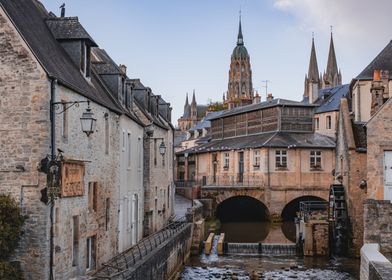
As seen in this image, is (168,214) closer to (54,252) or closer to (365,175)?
(365,175)

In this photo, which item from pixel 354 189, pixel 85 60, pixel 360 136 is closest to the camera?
pixel 85 60

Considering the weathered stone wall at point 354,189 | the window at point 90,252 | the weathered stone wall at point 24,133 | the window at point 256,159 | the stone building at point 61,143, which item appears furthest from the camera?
the window at point 256,159

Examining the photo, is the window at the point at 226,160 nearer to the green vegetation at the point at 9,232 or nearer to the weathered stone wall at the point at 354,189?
the weathered stone wall at the point at 354,189

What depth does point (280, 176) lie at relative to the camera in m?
46.8

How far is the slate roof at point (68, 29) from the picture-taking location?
60.5 ft

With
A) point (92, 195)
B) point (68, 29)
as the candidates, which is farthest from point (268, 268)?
point (68, 29)

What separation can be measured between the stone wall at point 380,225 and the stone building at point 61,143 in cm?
970

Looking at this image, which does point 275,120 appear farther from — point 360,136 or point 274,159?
point 360,136

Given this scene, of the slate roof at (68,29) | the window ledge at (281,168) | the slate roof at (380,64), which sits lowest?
the window ledge at (281,168)

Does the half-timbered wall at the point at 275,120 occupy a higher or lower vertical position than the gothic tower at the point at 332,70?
lower

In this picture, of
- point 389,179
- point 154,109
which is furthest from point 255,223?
point 389,179

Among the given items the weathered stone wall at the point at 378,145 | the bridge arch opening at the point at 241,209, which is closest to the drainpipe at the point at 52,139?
the weathered stone wall at the point at 378,145

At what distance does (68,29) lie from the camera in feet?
60.7

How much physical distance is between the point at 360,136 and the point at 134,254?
47.4 feet
